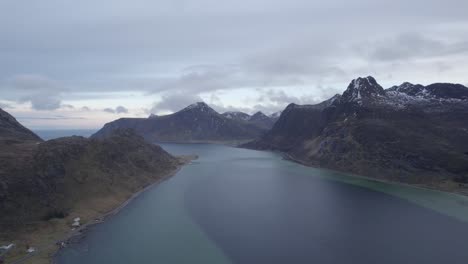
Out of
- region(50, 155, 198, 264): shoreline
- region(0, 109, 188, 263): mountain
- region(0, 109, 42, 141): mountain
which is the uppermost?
region(0, 109, 42, 141): mountain

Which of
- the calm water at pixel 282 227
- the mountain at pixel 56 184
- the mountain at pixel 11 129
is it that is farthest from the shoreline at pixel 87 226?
the mountain at pixel 11 129

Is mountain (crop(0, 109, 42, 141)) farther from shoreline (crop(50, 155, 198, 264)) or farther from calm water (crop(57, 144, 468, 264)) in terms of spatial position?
calm water (crop(57, 144, 468, 264))

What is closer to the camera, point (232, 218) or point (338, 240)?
point (338, 240)

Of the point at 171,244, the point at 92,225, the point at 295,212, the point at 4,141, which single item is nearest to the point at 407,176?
the point at 295,212

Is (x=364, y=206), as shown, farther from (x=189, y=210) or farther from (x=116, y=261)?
(x=116, y=261)

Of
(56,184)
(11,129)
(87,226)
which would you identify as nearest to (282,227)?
(87,226)

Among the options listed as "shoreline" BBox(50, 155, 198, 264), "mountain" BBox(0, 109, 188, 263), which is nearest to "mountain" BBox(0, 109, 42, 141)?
"mountain" BBox(0, 109, 188, 263)

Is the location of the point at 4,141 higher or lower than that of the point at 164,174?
higher

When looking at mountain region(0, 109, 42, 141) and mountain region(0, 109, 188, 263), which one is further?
mountain region(0, 109, 42, 141)
